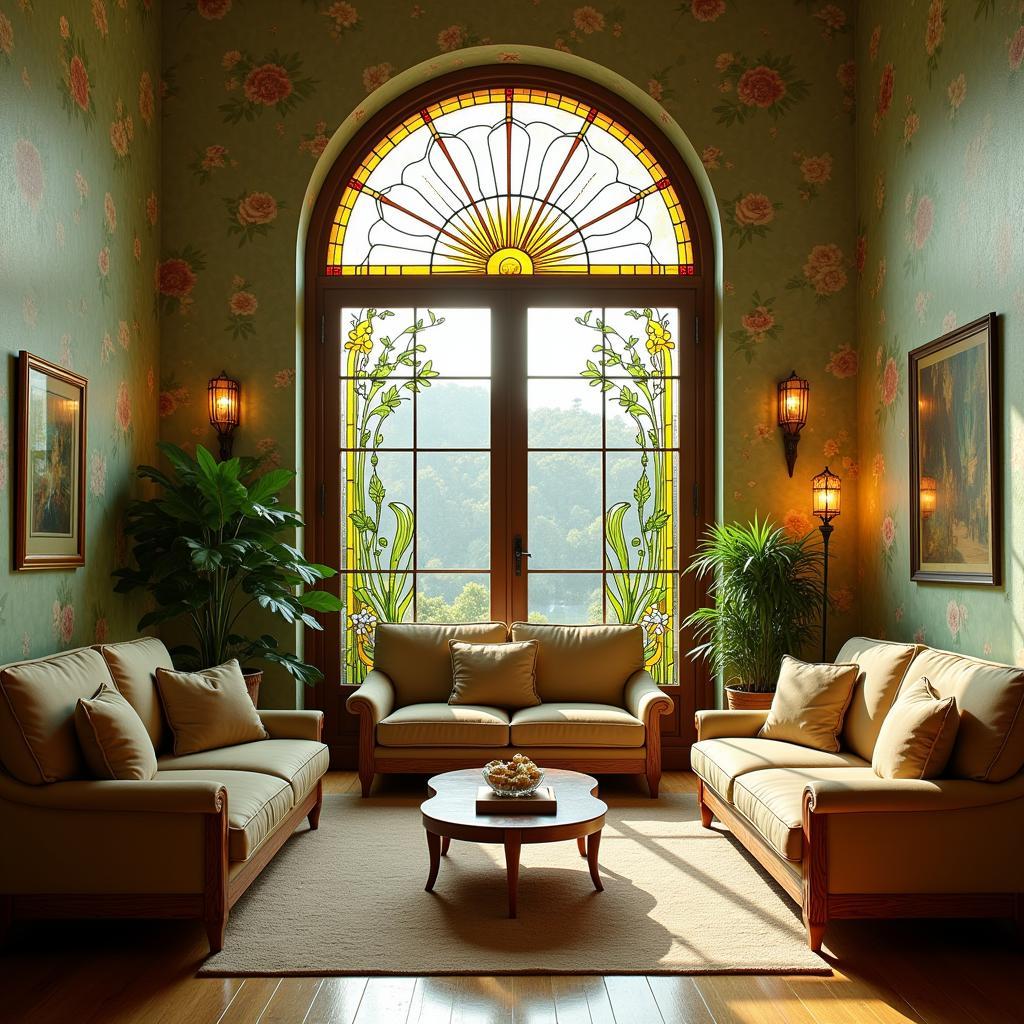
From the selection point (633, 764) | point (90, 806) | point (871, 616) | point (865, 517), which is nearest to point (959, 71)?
point (865, 517)

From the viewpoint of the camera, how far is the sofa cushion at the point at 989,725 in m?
3.38

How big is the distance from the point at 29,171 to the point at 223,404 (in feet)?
6.01

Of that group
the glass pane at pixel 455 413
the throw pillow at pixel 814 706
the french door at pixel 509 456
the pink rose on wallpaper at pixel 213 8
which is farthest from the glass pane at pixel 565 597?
the pink rose on wallpaper at pixel 213 8

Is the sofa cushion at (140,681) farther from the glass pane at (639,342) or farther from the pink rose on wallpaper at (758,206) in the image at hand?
the pink rose on wallpaper at (758,206)

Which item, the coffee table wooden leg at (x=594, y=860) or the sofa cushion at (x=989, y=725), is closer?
the sofa cushion at (x=989, y=725)

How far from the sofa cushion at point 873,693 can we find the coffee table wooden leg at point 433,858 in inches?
69.4

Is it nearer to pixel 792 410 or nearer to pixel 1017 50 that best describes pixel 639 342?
pixel 792 410

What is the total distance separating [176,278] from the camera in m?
5.92

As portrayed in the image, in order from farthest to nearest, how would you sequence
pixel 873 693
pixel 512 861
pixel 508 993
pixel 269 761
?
pixel 873 693 → pixel 269 761 → pixel 512 861 → pixel 508 993

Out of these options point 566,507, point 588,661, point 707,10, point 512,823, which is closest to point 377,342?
point 566,507

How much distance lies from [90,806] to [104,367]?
8.16ft

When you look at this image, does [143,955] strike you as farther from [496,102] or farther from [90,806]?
[496,102]

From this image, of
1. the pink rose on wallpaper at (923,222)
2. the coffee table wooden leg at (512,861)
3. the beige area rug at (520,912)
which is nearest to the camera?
the beige area rug at (520,912)

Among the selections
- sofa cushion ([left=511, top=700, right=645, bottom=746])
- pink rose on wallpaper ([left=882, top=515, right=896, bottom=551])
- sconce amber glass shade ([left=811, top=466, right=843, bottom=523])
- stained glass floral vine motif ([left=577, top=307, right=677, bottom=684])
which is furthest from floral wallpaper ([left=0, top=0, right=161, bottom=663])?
pink rose on wallpaper ([left=882, top=515, right=896, bottom=551])
